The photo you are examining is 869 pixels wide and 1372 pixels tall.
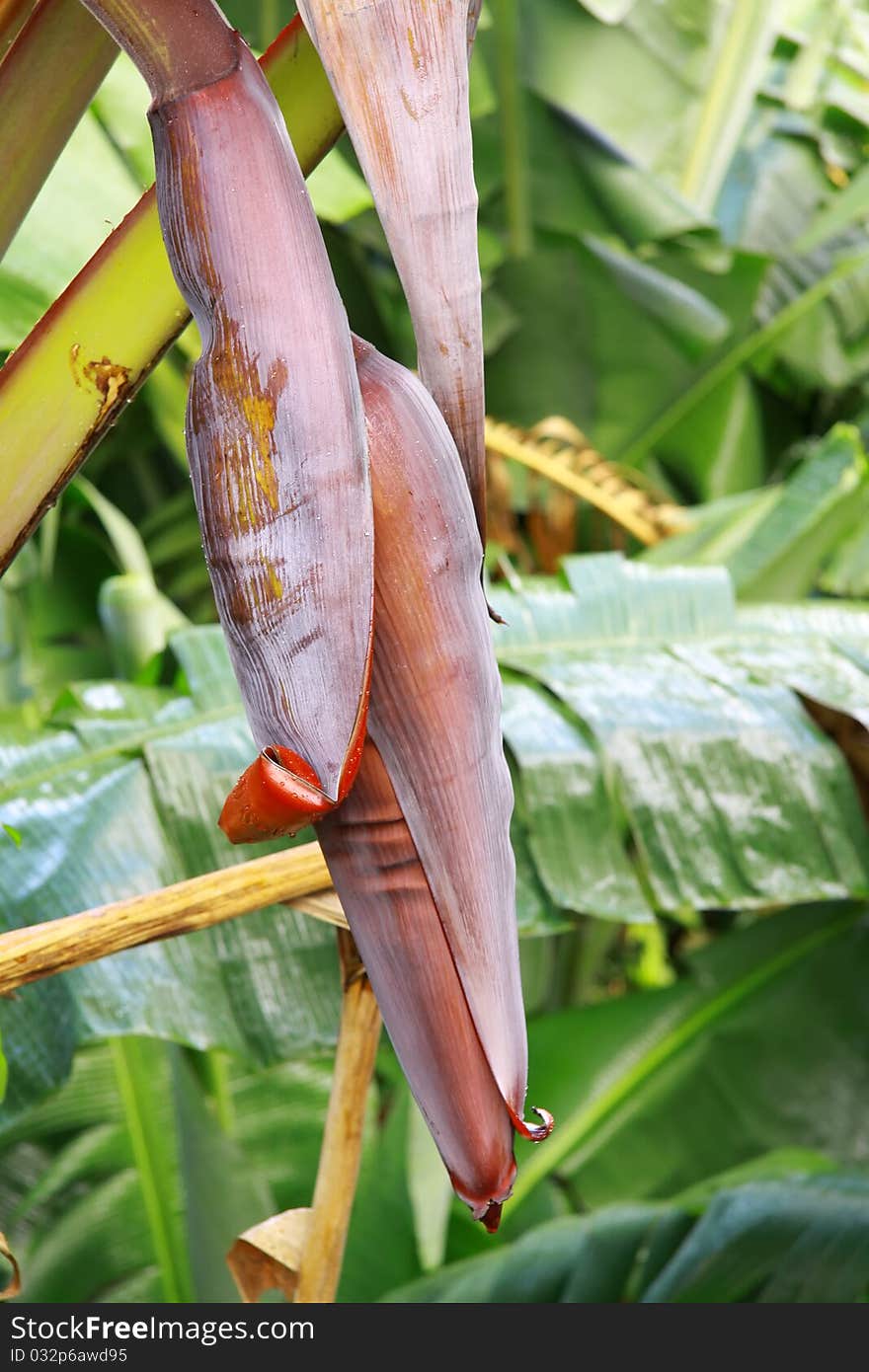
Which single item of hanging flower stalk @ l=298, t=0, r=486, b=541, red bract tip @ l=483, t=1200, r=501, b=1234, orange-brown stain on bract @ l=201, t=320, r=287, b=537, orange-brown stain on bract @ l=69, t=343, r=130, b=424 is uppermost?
hanging flower stalk @ l=298, t=0, r=486, b=541

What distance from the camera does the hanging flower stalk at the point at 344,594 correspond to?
160 millimetres

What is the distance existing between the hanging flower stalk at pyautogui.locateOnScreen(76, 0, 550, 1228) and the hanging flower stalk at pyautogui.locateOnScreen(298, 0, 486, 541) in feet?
0.04

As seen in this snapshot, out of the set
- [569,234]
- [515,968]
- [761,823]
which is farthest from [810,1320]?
[569,234]

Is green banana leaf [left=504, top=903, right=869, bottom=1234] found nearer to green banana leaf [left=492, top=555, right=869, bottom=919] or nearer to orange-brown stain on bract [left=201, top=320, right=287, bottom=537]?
green banana leaf [left=492, top=555, right=869, bottom=919]

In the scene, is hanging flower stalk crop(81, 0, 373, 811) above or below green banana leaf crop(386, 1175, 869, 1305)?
above

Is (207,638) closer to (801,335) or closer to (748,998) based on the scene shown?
(748,998)

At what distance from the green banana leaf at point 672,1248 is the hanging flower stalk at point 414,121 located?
2.12 ft

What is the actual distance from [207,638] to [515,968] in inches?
18.3

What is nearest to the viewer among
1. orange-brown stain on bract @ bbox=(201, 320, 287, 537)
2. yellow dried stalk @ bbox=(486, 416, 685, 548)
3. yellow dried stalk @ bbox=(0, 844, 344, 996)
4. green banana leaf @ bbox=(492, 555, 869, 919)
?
orange-brown stain on bract @ bbox=(201, 320, 287, 537)

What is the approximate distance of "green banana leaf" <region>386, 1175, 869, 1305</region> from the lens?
694mm

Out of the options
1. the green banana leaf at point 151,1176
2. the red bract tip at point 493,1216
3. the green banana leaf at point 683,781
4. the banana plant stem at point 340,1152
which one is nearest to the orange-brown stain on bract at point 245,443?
the red bract tip at point 493,1216

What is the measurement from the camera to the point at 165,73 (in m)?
0.17

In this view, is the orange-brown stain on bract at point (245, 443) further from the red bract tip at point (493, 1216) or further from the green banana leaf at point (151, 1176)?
the green banana leaf at point (151, 1176)

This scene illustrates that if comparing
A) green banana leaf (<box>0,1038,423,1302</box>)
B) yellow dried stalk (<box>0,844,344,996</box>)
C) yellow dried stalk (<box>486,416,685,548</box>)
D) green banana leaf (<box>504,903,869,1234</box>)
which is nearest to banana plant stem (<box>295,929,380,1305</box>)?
yellow dried stalk (<box>0,844,344,996</box>)
